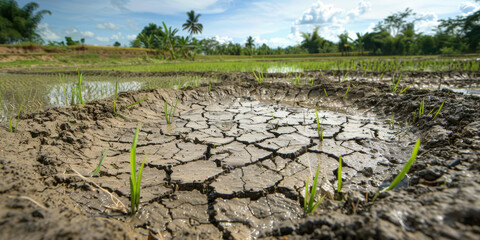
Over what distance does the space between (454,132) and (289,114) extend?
167cm

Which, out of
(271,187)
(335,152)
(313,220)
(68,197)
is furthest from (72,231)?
(335,152)

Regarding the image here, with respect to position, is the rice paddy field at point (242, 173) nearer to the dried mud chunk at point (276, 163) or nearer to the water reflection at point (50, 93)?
the dried mud chunk at point (276, 163)

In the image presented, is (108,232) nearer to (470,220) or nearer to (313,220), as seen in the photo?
(313,220)

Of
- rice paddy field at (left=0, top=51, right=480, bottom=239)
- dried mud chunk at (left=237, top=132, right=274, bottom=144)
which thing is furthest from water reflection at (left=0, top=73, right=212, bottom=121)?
dried mud chunk at (left=237, top=132, right=274, bottom=144)

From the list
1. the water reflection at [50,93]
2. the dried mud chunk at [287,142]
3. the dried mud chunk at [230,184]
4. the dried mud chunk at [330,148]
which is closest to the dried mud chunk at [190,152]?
the dried mud chunk at [230,184]

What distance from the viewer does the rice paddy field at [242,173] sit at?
0.85 m

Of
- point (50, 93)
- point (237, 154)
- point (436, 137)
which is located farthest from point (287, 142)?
A: point (50, 93)

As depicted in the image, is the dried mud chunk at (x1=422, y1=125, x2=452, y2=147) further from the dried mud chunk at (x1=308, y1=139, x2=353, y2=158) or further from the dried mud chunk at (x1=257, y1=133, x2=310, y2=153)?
the dried mud chunk at (x1=257, y1=133, x2=310, y2=153)

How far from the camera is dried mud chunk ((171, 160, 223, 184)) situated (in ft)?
5.15

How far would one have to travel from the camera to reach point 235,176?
162 centimetres

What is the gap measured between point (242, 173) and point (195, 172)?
34 cm

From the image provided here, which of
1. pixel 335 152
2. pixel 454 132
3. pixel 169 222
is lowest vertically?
pixel 169 222

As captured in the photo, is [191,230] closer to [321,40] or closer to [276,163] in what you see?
[276,163]

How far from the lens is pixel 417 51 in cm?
2848
